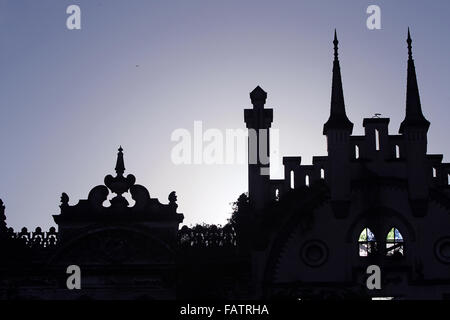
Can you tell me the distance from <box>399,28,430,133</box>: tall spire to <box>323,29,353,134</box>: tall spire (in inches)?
97.6

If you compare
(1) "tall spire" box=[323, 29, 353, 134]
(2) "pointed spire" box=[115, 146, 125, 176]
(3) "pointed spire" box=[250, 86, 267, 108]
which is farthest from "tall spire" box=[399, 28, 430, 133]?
(2) "pointed spire" box=[115, 146, 125, 176]

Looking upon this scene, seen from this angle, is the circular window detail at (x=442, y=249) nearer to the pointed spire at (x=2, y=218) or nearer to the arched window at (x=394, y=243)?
the arched window at (x=394, y=243)

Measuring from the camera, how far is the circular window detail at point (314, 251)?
133 feet

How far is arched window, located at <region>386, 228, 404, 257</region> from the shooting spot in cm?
4075

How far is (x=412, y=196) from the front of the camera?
1607 inches

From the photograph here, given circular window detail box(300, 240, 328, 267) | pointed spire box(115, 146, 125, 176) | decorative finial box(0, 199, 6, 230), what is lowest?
circular window detail box(300, 240, 328, 267)

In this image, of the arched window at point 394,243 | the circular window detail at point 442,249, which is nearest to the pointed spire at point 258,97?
the arched window at point 394,243

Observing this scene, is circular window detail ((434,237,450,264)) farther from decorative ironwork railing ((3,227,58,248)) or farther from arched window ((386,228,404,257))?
decorative ironwork railing ((3,227,58,248))

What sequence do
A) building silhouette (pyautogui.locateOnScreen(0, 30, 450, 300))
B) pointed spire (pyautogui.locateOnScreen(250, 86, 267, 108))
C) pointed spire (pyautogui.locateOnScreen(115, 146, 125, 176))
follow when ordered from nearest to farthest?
building silhouette (pyautogui.locateOnScreen(0, 30, 450, 300))
pointed spire (pyautogui.locateOnScreen(115, 146, 125, 176))
pointed spire (pyautogui.locateOnScreen(250, 86, 267, 108))

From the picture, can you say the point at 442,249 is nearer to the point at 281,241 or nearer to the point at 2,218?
the point at 281,241
